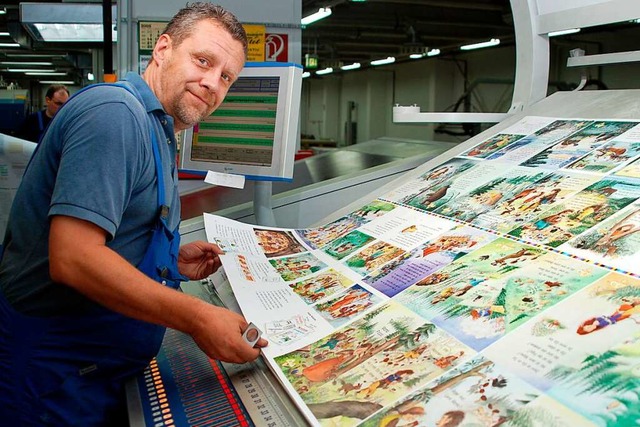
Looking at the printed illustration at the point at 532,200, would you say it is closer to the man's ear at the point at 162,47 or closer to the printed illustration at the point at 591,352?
the printed illustration at the point at 591,352

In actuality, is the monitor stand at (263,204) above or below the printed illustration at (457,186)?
below

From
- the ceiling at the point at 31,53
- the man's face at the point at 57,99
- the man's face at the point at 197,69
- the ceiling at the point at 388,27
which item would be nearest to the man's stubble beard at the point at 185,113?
the man's face at the point at 197,69

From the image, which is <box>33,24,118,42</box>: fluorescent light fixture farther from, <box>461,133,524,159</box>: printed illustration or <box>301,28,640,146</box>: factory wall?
<box>301,28,640,146</box>: factory wall

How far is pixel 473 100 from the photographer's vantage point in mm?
12938

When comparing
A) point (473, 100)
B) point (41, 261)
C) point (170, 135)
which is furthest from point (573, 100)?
point (473, 100)

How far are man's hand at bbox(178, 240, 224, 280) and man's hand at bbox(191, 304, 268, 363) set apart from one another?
1.55 ft

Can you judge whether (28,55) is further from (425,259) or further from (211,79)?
(425,259)

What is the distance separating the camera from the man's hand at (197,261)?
139 cm

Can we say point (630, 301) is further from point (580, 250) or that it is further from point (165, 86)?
point (165, 86)

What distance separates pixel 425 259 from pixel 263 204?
82 cm

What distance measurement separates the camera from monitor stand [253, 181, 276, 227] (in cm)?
186

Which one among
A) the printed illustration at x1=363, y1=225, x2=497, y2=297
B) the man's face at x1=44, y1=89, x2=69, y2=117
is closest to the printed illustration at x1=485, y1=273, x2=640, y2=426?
the printed illustration at x1=363, y1=225, x2=497, y2=297

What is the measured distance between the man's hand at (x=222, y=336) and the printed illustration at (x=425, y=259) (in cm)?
30

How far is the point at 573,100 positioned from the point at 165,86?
3.82 feet
